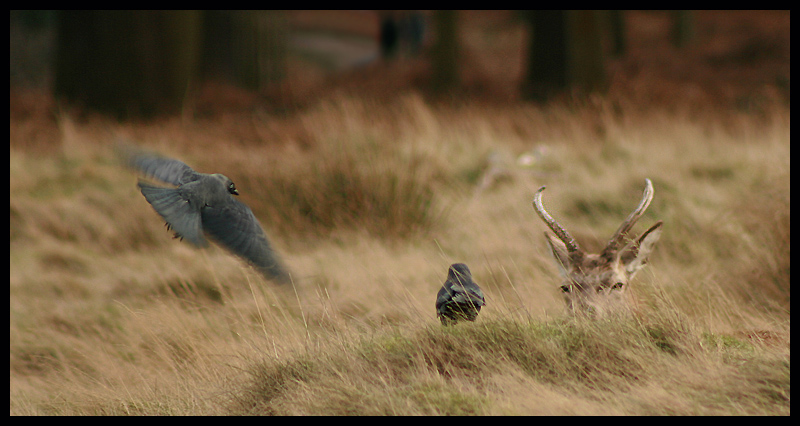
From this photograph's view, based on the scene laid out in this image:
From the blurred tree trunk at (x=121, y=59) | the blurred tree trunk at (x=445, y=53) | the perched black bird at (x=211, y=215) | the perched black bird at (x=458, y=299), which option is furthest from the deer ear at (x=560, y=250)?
the blurred tree trunk at (x=445, y=53)

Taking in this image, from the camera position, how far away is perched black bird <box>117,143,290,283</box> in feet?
8.27

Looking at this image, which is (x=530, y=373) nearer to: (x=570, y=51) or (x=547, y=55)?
(x=570, y=51)

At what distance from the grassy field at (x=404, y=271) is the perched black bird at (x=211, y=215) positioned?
58 centimetres

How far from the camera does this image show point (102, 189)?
23.1ft

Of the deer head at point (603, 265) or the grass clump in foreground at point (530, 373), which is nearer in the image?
the grass clump in foreground at point (530, 373)

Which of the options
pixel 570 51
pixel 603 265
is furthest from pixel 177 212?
pixel 570 51

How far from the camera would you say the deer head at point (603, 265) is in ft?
9.74

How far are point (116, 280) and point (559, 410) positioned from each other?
368 cm

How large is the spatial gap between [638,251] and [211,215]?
169 centimetres

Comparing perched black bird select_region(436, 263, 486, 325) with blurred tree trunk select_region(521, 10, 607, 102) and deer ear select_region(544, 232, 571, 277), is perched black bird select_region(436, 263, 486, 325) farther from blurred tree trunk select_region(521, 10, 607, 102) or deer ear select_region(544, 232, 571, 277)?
blurred tree trunk select_region(521, 10, 607, 102)

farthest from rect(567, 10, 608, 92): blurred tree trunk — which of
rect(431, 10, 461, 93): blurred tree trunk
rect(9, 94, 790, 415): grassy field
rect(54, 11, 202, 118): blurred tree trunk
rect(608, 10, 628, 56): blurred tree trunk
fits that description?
rect(608, 10, 628, 56): blurred tree trunk

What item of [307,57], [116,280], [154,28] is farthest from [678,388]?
[307,57]

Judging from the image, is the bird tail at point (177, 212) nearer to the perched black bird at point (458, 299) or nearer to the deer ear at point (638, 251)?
the perched black bird at point (458, 299)

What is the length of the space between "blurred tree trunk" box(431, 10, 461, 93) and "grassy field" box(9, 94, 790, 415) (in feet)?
8.67
